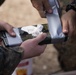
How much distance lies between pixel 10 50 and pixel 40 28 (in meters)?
0.39

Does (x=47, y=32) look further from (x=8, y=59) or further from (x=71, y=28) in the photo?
(x=8, y=59)

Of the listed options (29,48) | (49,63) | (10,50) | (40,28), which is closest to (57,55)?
(49,63)

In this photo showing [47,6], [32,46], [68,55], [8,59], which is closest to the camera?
[8,59]

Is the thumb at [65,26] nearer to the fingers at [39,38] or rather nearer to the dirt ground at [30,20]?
the fingers at [39,38]

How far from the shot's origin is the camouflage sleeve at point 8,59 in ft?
3.90

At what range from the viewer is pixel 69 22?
1.63 metres

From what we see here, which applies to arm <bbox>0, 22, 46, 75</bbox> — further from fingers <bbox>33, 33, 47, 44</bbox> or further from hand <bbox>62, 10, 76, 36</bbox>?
hand <bbox>62, 10, 76, 36</bbox>

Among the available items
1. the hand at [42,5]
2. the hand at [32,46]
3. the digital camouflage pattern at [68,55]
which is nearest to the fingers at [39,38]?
the hand at [32,46]

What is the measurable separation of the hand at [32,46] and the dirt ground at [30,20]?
30.1 inches

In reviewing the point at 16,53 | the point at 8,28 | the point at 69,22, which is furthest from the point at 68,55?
the point at 16,53

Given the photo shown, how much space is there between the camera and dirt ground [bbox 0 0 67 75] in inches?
87.6

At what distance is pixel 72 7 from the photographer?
1738 millimetres

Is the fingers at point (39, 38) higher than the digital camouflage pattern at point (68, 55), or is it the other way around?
the fingers at point (39, 38)

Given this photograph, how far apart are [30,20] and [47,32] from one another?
1.21 meters
